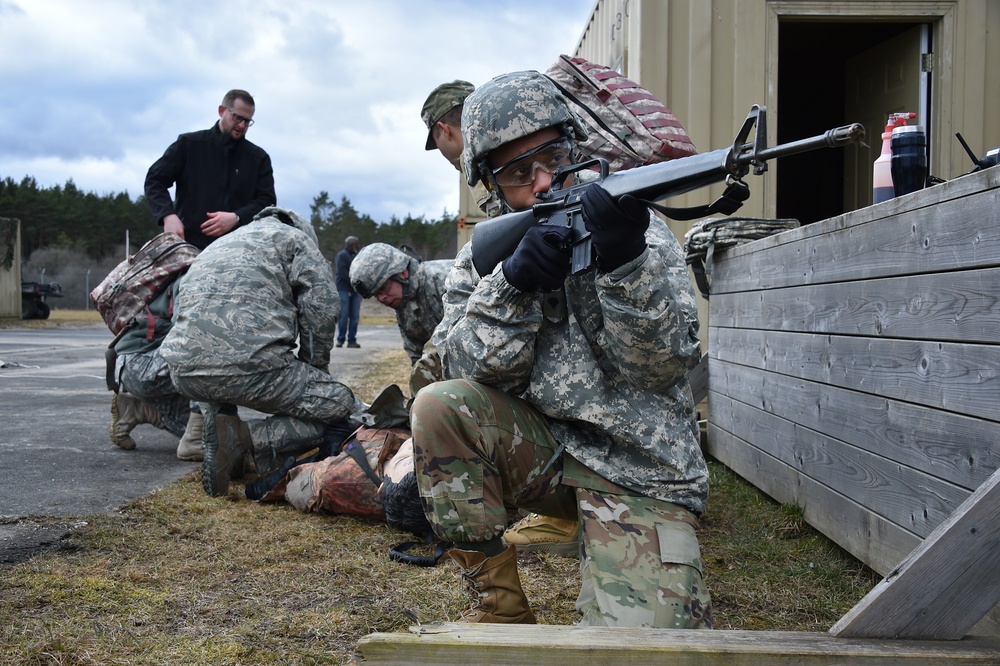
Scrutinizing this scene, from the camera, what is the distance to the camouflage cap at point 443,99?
4.59m

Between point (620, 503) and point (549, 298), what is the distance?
0.63m

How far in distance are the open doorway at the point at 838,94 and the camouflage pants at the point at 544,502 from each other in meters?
4.30

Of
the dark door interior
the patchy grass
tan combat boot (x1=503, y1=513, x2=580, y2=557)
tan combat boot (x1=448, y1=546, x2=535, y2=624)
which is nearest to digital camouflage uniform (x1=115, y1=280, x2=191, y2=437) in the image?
the patchy grass

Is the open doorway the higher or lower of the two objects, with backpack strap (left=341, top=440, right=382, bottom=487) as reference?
higher

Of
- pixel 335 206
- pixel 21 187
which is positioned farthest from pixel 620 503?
pixel 335 206

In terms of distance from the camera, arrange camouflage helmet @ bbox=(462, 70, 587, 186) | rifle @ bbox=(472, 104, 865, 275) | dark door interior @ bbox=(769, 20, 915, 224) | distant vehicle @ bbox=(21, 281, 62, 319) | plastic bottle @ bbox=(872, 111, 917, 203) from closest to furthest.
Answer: rifle @ bbox=(472, 104, 865, 275) < camouflage helmet @ bbox=(462, 70, 587, 186) < plastic bottle @ bbox=(872, 111, 917, 203) < dark door interior @ bbox=(769, 20, 915, 224) < distant vehicle @ bbox=(21, 281, 62, 319)

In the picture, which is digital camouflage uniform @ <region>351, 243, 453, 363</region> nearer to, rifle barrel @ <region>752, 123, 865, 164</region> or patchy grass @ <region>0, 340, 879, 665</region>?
patchy grass @ <region>0, 340, 879, 665</region>

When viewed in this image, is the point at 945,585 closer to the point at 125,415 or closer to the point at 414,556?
the point at 414,556

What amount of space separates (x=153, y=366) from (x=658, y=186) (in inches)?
155

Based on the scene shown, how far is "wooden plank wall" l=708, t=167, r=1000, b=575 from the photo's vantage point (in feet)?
7.31

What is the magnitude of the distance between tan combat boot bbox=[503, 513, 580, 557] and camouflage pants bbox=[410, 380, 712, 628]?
30.2 inches

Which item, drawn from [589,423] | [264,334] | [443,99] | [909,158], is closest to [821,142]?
[589,423]

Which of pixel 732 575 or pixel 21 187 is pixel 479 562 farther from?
pixel 21 187

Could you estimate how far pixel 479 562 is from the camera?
239cm
